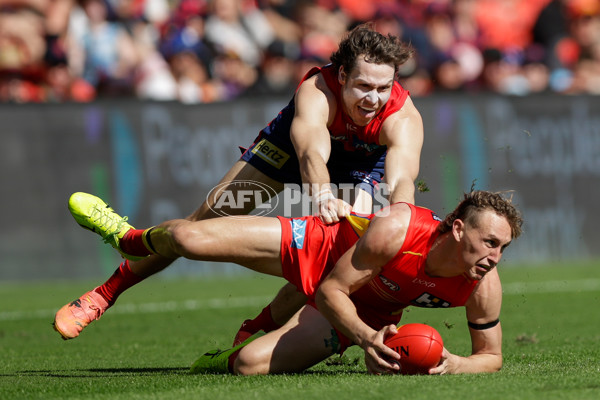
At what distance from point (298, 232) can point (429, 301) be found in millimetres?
951

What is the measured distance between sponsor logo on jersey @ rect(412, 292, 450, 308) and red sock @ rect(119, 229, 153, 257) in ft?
6.20

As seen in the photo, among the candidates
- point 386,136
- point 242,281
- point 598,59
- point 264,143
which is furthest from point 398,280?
point 598,59

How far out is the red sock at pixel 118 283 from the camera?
24.1ft

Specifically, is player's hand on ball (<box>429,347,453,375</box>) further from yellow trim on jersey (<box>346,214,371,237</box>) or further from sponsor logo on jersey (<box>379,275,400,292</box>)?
yellow trim on jersey (<box>346,214,371,237</box>)

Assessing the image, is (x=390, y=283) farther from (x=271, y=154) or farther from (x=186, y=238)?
(x=271, y=154)

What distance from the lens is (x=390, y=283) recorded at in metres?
5.98

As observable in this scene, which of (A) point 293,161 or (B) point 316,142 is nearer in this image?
(B) point 316,142

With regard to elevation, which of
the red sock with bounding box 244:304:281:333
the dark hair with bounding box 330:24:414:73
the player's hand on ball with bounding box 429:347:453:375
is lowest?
the red sock with bounding box 244:304:281:333

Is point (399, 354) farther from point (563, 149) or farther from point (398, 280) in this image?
point (563, 149)

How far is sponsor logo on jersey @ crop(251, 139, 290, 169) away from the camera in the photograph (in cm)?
763

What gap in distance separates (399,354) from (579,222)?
32.8ft

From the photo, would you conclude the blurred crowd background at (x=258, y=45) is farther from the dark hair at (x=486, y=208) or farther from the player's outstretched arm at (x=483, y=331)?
the dark hair at (x=486, y=208)

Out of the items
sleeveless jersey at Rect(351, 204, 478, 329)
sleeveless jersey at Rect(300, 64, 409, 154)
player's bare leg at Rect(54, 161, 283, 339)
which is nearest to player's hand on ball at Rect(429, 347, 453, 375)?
sleeveless jersey at Rect(351, 204, 478, 329)

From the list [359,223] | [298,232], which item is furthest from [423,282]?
[298,232]
